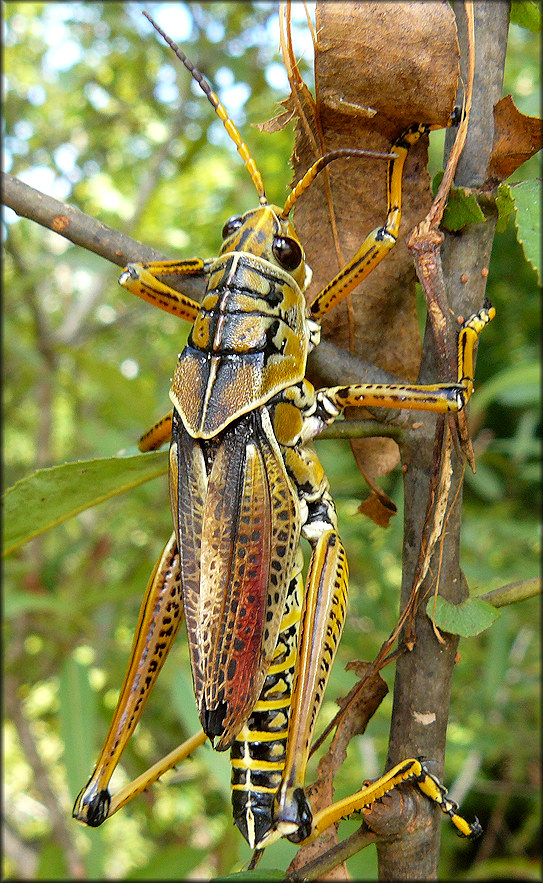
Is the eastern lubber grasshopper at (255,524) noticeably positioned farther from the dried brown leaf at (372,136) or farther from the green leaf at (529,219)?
the green leaf at (529,219)

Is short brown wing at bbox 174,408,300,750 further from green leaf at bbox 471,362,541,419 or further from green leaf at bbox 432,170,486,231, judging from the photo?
green leaf at bbox 471,362,541,419

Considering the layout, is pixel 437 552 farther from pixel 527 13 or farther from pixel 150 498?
pixel 150 498

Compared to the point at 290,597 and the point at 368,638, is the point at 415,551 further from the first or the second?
the point at 368,638

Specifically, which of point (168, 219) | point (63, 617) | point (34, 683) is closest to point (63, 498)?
point (63, 617)

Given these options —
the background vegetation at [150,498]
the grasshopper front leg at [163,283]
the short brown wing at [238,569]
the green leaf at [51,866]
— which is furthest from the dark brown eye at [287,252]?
the green leaf at [51,866]

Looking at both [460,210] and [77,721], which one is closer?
[460,210]

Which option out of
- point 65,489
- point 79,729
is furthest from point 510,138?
point 79,729
